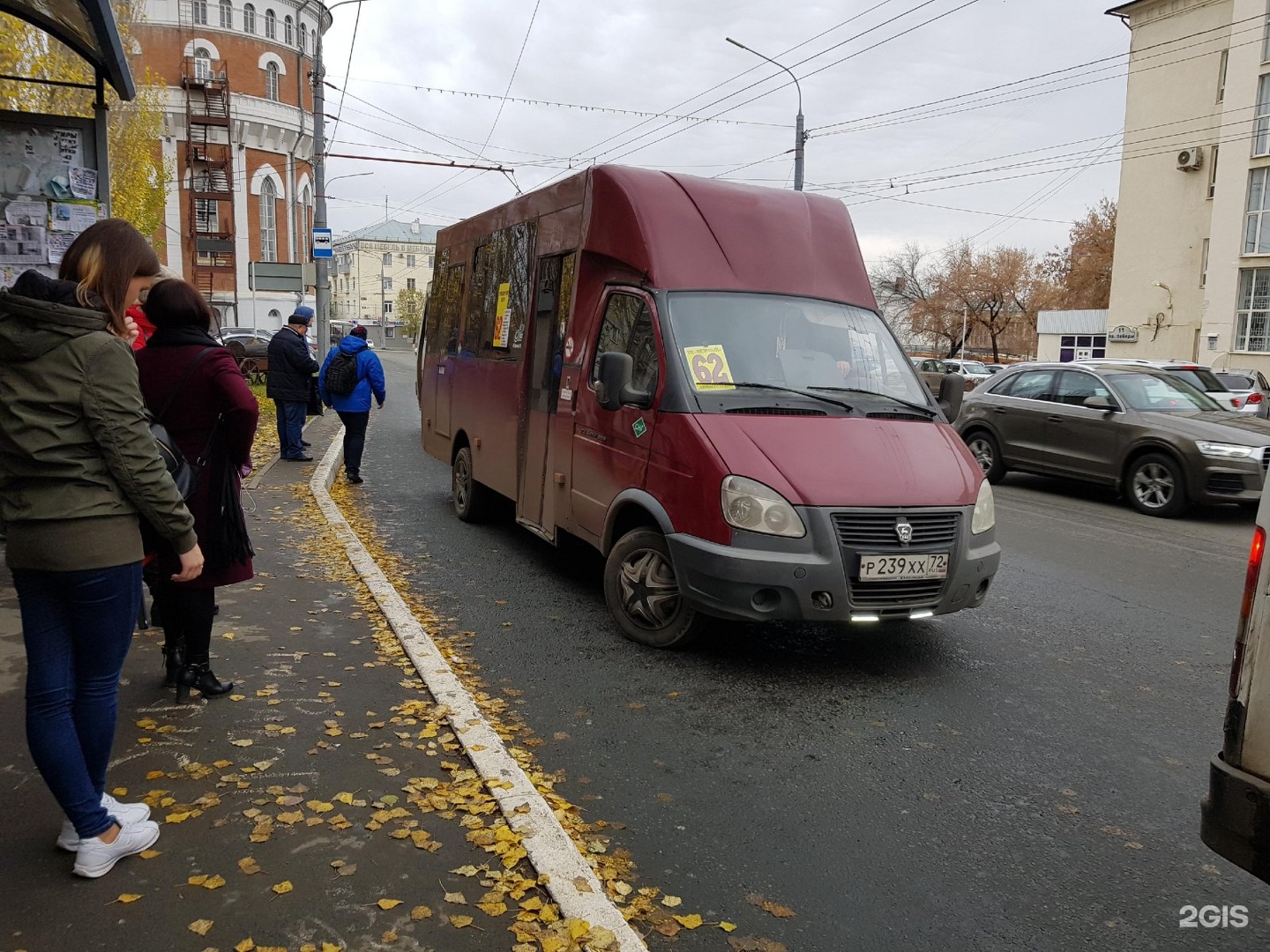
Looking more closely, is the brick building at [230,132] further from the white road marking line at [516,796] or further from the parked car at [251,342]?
the white road marking line at [516,796]

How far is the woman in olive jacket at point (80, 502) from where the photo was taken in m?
2.78

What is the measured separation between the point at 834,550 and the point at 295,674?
110 inches

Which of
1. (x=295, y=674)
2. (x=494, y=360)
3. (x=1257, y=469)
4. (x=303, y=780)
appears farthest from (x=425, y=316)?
(x=1257, y=469)

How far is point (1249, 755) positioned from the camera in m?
2.43

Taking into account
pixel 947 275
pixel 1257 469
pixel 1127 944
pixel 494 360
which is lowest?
pixel 1127 944

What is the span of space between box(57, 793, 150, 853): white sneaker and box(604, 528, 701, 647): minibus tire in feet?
9.19

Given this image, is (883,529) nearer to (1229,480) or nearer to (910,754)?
(910,754)

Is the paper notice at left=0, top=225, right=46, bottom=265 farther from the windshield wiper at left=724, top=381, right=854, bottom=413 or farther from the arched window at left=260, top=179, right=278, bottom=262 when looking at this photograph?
the arched window at left=260, top=179, right=278, bottom=262

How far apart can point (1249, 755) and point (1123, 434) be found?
997 cm

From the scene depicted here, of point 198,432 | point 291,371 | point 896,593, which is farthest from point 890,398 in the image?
point 291,371

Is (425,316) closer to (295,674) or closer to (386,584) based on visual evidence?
(386,584)

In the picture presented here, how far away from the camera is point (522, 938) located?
9.10 ft

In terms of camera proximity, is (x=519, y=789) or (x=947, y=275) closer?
(x=519, y=789)
